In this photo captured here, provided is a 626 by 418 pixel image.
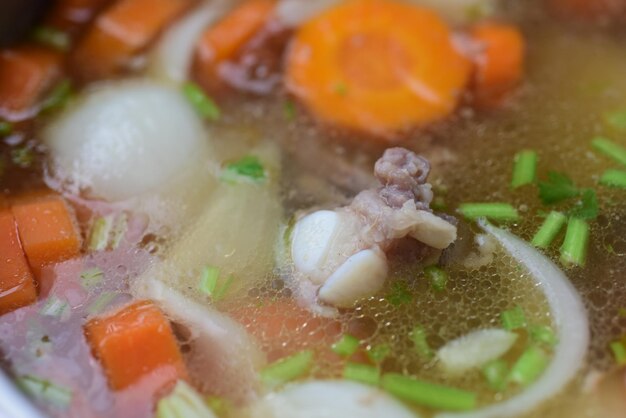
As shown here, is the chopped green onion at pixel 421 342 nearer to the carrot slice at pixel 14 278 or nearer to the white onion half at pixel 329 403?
the white onion half at pixel 329 403

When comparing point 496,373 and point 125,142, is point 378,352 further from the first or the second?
point 125,142

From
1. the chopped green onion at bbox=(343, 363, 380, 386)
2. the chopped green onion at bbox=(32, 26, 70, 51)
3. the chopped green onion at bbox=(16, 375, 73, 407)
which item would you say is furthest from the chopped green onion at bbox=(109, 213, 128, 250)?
the chopped green onion at bbox=(32, 26, 70, 51)

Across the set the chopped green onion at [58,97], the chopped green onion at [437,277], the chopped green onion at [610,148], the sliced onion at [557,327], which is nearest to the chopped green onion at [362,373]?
the sliced onion at [557,327]

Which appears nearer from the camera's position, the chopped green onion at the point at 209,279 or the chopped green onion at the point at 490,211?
the chopped green onion at the point at 209,279

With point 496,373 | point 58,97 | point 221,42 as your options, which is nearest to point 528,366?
point 496,373

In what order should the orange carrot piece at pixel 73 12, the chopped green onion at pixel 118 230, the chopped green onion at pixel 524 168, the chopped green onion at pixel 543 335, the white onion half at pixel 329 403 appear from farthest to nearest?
the orange carrot piece at pixel 73 12
the chopped green onion at pixel 524 168
the chopped green onion at pixel 118 230
the chopped green onion at pixel 543 335
the white onion half at pixel 329 403

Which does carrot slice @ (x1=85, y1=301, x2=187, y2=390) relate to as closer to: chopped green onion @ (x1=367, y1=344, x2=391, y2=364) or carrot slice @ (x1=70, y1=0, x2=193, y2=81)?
chopped green onion @ (x1=367, y1=344, x2=391, y2=364)
